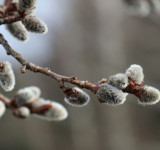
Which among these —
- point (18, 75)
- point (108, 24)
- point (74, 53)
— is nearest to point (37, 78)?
point (18, 75)

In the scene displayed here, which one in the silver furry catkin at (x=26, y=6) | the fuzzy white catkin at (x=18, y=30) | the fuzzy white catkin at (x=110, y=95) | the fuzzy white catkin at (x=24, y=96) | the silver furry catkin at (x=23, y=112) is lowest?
the fuzzy white catkin at (x=110, y=95)

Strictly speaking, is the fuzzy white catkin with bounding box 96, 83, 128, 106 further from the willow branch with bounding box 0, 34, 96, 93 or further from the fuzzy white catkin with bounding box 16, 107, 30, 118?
the fuzzy white catkin with bounding box 16, 107, 30, 118

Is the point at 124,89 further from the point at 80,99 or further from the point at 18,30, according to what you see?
the point at 18,30

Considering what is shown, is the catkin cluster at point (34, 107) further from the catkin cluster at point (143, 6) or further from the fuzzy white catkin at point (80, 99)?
the catkin cluster at point (143, 6)

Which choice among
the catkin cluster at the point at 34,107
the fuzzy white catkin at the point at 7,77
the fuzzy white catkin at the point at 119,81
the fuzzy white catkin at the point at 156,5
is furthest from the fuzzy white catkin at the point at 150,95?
the fuzzy white catkin at the point at 156,5

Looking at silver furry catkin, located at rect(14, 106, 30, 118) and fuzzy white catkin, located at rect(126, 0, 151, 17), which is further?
fuzzy white catkin, located at rect(126, 0, 151, 17)

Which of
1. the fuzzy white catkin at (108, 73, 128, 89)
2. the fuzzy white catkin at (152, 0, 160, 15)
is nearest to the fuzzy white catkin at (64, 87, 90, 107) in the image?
the fuzzy white catkin at (108, 73, 128, 89)
